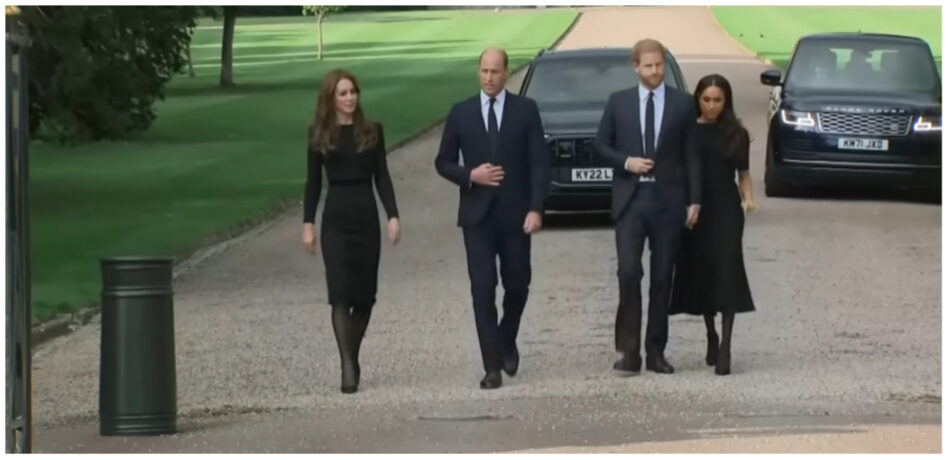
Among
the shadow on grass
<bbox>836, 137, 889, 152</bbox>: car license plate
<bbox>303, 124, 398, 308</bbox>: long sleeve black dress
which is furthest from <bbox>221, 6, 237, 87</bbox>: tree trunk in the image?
<bbox>303, 124, 398, 308</bbox>: long sleeve black dress

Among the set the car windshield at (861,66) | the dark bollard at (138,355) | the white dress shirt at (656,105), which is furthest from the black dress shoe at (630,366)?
the car windshield at (861,66)

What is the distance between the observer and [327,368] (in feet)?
42.8

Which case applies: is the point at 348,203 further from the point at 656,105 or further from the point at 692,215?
the point at 692,215

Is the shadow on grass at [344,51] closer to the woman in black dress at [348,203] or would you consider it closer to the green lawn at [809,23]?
the green lawn at [809,23]

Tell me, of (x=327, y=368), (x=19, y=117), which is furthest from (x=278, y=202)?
(x=19, y=117)

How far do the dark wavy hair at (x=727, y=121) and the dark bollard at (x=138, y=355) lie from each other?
325 centimetres

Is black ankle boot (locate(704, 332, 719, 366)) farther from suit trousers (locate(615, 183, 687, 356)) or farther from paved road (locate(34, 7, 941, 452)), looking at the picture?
suit trousers (locate(615, 183, 687, 356))

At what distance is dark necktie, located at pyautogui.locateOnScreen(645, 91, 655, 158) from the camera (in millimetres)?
12164

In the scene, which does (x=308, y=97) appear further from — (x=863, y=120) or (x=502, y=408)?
(x=502, y=408)

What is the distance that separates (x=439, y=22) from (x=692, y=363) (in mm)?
72538

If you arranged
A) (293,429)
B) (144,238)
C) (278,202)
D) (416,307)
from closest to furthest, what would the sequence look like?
1. (293,429)
2. (416,307)
3. (144,238)
4. (278,202)

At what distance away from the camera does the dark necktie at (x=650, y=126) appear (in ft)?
39.9

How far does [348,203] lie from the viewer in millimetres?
11859

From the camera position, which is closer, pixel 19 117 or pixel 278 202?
pixel 19 117
